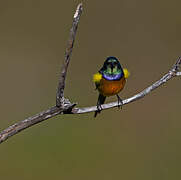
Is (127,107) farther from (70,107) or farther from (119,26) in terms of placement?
(70,107)

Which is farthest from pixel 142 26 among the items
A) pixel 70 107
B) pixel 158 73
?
pixel 70 107

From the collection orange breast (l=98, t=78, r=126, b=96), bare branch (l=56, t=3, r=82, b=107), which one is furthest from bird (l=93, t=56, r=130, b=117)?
bare branch (l=56, t=3, r=82, b=107)

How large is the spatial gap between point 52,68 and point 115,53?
74 centimetres

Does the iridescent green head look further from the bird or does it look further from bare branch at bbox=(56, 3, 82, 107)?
bare branch at bbox=(56, 3, 82, 107)

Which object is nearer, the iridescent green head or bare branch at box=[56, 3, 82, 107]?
bare branch at box=[56, 3, 82, 107]

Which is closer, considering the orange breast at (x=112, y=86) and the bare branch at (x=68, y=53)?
the bare branch at (x=68, y=53)

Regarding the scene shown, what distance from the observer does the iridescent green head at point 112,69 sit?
8.55 ft

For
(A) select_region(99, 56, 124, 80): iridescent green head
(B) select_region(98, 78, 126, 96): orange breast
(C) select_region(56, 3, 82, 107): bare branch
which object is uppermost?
(C) select_region(56, 3, 82, 107): bare branch

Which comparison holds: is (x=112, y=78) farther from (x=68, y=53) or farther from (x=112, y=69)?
(x=68, y=53)

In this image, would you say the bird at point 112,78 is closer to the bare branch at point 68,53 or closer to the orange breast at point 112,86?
the orange breast at point 112,86

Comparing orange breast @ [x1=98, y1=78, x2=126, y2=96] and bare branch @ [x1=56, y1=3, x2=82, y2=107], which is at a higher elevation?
bare branch @ [x1=56, y1=3, x2=82, y2=107]

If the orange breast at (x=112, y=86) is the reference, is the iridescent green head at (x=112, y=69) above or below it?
above

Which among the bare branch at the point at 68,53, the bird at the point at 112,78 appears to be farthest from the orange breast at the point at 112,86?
the bare branch at the point at 68,53

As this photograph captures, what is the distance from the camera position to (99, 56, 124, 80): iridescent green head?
103 inches
